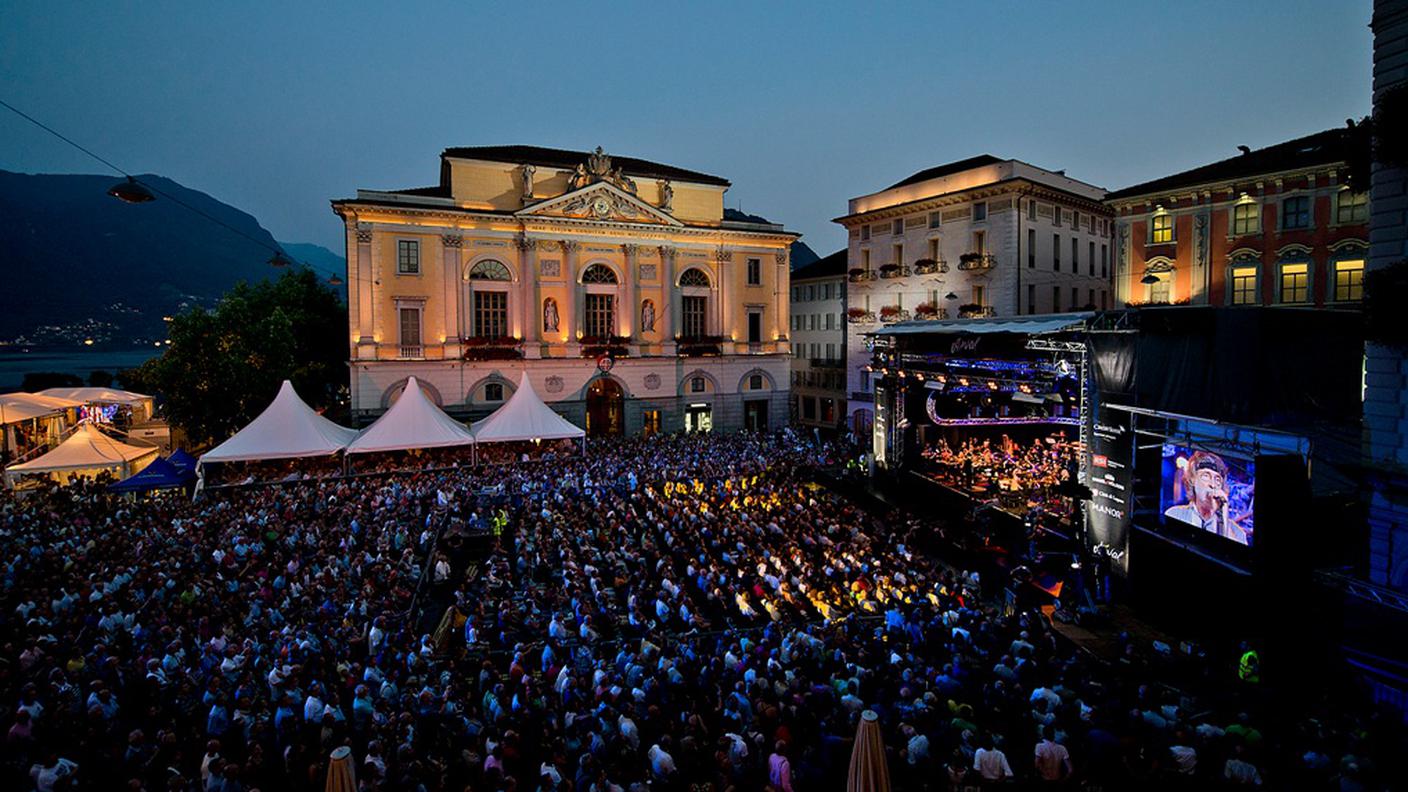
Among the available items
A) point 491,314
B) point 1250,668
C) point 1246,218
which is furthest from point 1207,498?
point 491,314

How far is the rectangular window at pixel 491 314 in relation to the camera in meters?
33.6

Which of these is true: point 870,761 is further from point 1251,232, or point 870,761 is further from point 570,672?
point 1251,232

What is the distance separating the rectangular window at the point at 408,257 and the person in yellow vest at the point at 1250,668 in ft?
105

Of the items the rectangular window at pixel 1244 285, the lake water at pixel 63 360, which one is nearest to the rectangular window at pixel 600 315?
the rectangular window at pixel 1244 285

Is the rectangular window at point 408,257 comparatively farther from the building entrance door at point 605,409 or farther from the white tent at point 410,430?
the building entrance door at point 605,409

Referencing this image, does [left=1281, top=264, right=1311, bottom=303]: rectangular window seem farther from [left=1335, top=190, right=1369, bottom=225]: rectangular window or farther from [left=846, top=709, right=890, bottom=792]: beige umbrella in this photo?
[left=846, top=709, right=890, bottom=792]: beige umbrella

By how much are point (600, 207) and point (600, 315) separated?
5412 millimetres

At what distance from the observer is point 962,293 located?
34031 mm

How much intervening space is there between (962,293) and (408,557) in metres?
28.3

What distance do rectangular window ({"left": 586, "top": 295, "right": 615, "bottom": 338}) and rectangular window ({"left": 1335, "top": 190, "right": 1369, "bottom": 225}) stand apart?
28768mm

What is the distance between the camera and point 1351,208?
22203 millimetres

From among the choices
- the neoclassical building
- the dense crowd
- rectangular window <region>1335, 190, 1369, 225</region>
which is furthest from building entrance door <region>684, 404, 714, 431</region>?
rectangular window <region>1335, 190, 1369, 225</region>

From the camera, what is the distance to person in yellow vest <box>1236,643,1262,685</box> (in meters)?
10.4

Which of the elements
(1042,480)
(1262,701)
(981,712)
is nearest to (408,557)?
(981,712)
